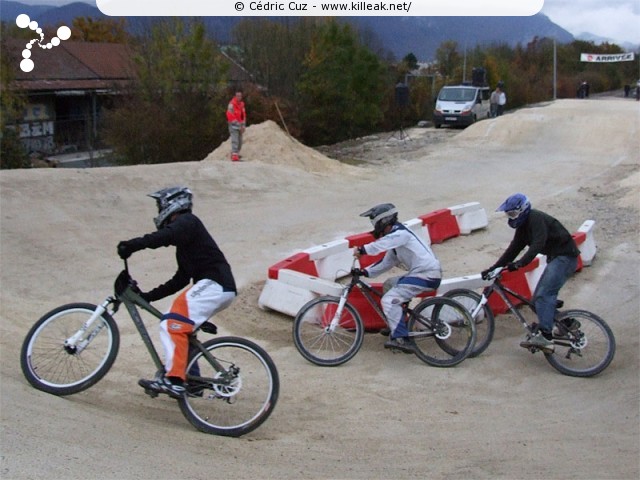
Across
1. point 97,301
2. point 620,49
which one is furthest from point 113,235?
point 620,49

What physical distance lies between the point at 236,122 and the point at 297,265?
11.2 m

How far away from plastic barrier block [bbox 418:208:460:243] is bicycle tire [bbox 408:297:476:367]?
4.93 m

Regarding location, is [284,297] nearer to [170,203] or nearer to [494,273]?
[494,273]

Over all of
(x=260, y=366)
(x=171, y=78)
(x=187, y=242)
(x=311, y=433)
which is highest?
(x=171, y=78)

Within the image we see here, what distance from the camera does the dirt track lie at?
212 inches

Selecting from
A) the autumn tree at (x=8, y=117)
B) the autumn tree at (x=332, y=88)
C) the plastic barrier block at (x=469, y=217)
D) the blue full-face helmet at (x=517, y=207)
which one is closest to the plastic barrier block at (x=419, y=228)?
the plastic barrier block at (x=469, y=217)

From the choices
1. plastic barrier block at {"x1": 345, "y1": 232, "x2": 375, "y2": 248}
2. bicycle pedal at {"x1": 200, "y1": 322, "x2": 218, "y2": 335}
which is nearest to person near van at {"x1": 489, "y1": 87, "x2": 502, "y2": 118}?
plastic barrier block at {"x1": 345, "y1": 232, "x2": 375, "y2": 248}

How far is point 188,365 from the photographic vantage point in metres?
5.91

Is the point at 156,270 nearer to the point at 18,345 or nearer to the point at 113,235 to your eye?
the point at 113,235

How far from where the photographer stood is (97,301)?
33.0ft

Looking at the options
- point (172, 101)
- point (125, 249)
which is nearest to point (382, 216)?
point (125, 249)

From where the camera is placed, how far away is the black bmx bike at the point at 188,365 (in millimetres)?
5879

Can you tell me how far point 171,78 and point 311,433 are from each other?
71.2ft

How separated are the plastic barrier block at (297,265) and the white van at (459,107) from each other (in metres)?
26.2
